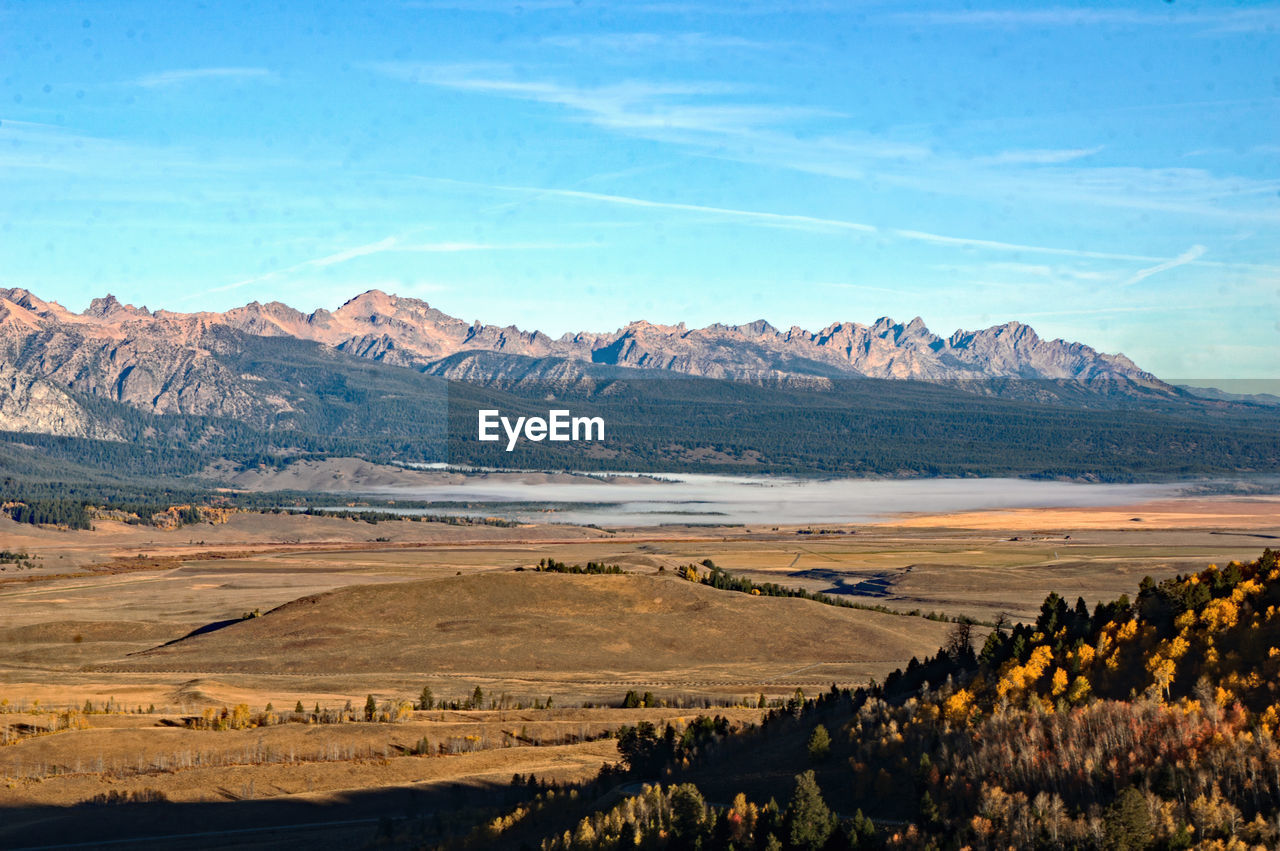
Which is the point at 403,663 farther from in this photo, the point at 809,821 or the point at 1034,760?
the point at 1034,760

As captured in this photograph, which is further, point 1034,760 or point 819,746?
point 819,746

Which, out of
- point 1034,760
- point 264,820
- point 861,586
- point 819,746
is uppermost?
point 1034,760

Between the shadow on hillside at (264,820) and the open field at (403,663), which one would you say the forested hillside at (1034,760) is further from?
the open field at (403,663)

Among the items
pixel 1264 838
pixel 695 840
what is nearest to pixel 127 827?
pixel 695 840

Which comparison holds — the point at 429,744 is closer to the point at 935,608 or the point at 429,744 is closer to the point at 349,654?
the point at 349,654

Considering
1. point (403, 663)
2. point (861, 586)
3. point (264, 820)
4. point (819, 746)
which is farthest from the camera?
point (861, 586)

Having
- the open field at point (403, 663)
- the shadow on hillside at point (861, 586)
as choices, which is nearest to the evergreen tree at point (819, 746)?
the open field at point (403, 663)

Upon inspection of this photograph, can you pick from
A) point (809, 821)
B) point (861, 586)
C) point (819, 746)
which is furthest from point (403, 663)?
point (809, 821)

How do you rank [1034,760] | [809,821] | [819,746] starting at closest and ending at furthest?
1. [809,821]
2. [1034,760]
3. [819,746]

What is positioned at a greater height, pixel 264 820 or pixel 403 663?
pixel 264 820

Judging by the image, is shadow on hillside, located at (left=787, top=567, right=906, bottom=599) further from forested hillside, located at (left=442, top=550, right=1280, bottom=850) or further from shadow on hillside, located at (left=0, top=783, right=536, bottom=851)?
shadow on hillside, located at (left=0, top=783, right=536, bottom=851)
